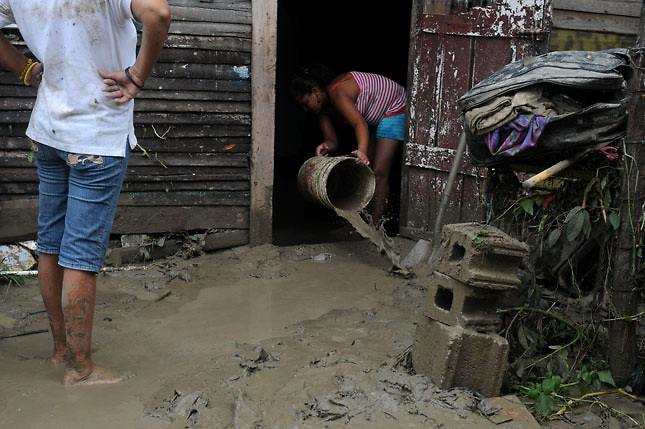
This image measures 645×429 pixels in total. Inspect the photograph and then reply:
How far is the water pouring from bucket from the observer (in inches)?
194

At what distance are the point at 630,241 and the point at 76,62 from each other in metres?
2.53

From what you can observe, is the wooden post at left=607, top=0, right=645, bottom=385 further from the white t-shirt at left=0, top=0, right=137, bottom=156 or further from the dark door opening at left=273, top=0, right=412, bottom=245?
the dark door opening at left=273, top=0, right=412, bottom=245

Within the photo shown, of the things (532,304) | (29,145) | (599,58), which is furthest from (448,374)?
(29,145)

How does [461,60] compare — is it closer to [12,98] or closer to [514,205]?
[514,205]

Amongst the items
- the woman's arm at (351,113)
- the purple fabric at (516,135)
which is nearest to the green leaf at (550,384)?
the purple fabric at (516,135)

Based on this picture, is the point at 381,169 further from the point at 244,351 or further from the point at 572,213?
the point at 572,213

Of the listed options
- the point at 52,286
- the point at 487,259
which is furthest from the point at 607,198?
the point at 52,286

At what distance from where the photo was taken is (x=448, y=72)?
504cm

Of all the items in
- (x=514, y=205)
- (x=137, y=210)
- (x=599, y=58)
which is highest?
(x=599, y=58)

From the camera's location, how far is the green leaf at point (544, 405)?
106 inches

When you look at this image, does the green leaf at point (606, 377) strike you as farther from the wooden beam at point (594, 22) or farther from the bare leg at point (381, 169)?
the wooden beam at point (594, 22)

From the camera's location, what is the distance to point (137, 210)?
4910 millimetres

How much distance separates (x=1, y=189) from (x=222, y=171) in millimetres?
1589

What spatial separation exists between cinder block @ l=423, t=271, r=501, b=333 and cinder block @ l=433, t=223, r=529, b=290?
5 centimetres
